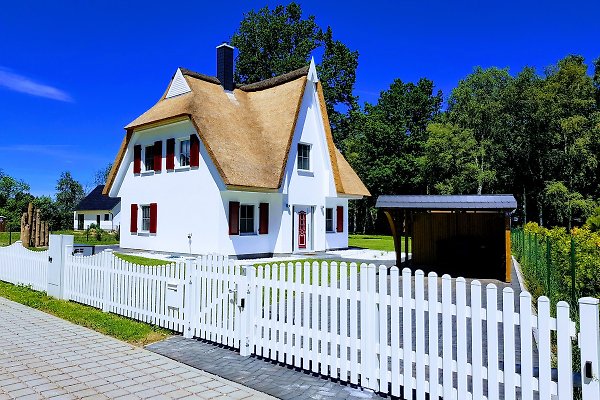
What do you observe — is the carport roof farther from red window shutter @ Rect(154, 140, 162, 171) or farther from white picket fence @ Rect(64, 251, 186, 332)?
red window shutter @ Rect(154, 140, 162, 171)

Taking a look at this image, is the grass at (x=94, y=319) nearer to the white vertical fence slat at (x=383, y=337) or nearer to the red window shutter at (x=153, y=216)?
the white vertical fence slat at (x=383, y=337)

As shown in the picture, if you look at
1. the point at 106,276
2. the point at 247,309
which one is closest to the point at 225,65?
the point at 106,276

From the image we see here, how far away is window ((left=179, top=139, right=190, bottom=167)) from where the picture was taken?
2038cm

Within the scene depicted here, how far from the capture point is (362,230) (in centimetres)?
5175

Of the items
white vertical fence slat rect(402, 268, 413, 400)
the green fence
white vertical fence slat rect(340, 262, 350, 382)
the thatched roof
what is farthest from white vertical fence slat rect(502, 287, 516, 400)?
the thatched roof

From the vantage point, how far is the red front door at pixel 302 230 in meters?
21.7

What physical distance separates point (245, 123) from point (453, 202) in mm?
11793

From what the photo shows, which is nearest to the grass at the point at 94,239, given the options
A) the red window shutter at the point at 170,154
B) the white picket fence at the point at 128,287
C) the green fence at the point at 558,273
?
the red window shutter at the point at 170,154

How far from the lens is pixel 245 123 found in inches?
848

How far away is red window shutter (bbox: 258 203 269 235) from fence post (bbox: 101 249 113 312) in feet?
37.8

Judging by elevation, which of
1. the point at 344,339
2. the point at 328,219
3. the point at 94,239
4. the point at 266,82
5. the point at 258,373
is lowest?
the point at 94,239

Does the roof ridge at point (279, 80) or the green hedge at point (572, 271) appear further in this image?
the roof ridge at point (279, 80)

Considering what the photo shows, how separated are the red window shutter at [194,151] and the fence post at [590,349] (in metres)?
17.6

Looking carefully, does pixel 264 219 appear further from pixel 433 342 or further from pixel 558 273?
pixel 433 342
